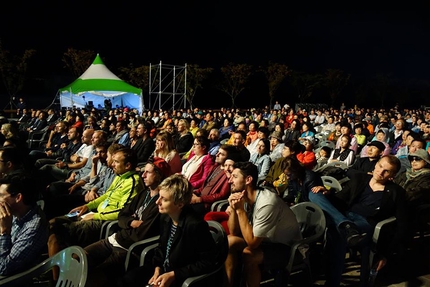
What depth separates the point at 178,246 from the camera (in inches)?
100

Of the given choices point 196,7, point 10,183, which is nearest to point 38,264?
point 10,183

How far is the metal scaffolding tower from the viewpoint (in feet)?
71.0

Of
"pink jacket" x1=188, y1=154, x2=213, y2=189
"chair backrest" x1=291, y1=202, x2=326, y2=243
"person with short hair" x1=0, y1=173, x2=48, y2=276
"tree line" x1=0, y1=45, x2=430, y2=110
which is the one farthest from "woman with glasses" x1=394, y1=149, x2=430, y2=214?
"tree line" x1=0, y1=45, x2=430, y2=110

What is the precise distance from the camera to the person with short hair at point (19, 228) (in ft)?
8.21

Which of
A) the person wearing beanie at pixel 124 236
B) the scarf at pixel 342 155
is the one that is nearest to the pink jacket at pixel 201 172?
the person wearing beanie at pixel 124 236

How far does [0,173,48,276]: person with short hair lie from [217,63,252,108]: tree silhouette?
37.2m

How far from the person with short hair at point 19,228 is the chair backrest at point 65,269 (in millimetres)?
84

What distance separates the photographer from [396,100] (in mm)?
54031

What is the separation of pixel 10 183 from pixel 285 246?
202 centimetres

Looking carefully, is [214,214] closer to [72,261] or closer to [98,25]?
[72,261]

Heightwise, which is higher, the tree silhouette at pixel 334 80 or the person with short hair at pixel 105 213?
the tree silhouette at pixel 334 80

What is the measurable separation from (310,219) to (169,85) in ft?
112

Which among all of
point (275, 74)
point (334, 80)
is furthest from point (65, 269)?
point (334, 80)

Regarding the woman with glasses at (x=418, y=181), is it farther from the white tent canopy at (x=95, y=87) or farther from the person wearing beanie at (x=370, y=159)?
the white tent canopy at (x=95, y=87)
